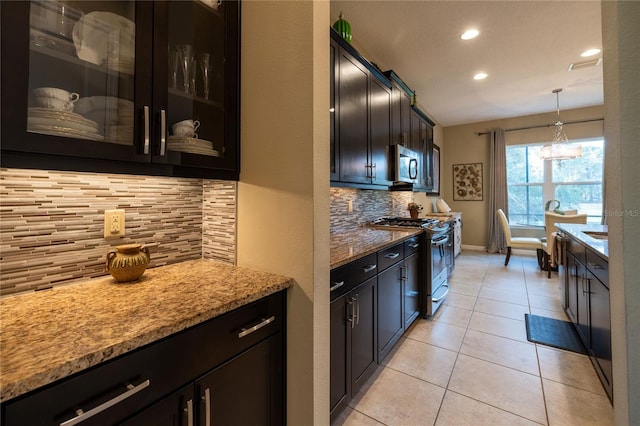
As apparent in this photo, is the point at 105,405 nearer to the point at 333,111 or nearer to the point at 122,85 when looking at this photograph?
the point at 122,85

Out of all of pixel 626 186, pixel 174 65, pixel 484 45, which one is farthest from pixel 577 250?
pixel 174 65

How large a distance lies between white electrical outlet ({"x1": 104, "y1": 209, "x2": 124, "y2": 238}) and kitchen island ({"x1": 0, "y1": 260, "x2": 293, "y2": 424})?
0.19 metres

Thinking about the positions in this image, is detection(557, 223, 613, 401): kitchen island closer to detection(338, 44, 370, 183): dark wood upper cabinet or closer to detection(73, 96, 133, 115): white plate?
detection(338, 44, 370, 183): dark wood upper cabinet

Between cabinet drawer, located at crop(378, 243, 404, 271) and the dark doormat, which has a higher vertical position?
cabinet drawer, located at crop(378, 243, 404, 271)

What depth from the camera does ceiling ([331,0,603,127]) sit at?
97.0 inches

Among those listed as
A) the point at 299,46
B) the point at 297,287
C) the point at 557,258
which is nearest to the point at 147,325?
the point at 297,287

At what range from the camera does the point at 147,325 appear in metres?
0.72

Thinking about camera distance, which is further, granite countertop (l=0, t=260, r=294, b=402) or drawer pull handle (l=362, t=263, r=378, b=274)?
drawer pull handle (l=362, t=263, r=378, b=274)

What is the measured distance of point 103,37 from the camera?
930 millimetres

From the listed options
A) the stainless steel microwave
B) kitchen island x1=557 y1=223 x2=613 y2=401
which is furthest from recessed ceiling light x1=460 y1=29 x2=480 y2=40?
kitchen island x1=557 y1=223 x2=613 y2=401

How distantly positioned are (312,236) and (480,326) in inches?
93.8

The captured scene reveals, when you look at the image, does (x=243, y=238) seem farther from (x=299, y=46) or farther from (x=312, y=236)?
(x=299, y=46)

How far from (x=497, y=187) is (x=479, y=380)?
5145 mm

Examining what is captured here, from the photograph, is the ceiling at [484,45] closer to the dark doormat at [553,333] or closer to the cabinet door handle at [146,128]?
the cabinet door handle at [146,128]
